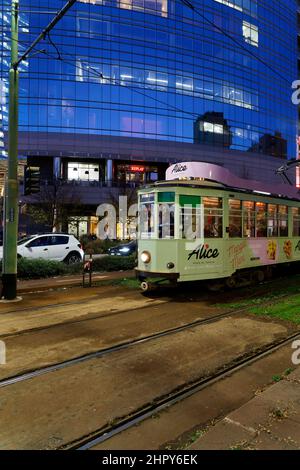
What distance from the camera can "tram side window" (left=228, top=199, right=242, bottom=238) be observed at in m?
11.9

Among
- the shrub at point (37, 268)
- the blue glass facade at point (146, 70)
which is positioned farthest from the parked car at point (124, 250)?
the blue glass facade at point (146, 70)

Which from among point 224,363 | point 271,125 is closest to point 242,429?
point 224,363

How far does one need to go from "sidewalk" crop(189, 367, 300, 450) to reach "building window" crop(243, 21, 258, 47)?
65.5m

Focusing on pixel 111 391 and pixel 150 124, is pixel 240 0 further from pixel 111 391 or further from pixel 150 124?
pixel 111 391

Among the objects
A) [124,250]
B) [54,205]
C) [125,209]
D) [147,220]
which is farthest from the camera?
[125,209]

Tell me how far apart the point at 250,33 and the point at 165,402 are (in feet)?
221

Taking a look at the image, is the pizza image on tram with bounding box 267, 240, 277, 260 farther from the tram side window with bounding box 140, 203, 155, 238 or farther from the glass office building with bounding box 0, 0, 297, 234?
the glass office building with bounding box 0, 0, 297, 234

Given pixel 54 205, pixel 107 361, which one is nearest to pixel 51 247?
pixel 107 361

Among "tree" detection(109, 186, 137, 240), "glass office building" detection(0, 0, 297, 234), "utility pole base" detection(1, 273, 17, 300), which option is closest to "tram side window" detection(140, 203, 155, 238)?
"utility pole base" detection(1, 273, 17, 300)

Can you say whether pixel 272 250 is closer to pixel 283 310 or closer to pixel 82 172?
Result: pixel 283 310

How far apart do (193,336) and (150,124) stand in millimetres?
50542

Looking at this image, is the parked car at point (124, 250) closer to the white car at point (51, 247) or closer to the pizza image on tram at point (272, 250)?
the white car at point (51, 247)

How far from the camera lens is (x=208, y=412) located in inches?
178

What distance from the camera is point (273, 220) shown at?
14.2 metres
